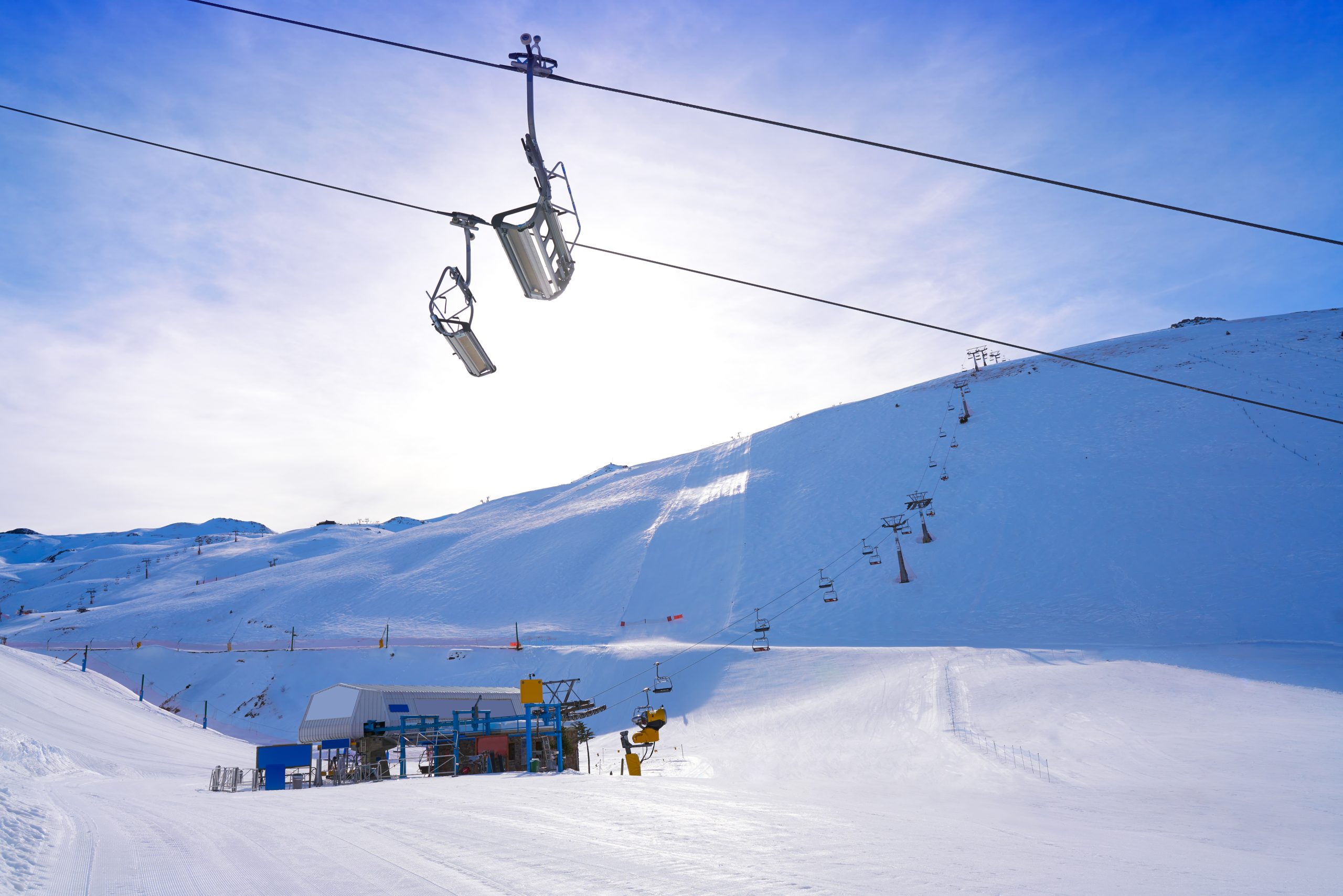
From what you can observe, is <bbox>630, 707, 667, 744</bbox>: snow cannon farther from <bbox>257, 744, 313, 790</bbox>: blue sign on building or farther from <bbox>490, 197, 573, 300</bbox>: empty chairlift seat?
<bbox>490, 197, 573, 300</bbox>: empty chairlift seat

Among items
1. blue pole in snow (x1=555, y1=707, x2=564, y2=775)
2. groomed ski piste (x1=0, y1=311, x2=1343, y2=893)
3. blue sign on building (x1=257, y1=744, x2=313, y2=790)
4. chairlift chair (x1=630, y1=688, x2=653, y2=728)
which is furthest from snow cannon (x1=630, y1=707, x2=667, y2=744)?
blue sign on building (x1=257, y1=744, x2=313, y2=790)

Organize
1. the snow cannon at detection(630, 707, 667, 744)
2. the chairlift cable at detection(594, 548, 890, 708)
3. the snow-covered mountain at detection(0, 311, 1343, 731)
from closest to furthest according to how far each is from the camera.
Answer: the snow cannon at detection(630, 707, 667, 744), the snow-covered mountain at detection(0, 311, 1343, 731), the chairlift cable at detection(594, 548, 890, 708)

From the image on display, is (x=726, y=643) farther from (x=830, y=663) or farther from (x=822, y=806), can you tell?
(x=822, y=806)

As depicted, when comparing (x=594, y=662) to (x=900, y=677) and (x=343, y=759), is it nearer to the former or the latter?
(x=343, y=759)

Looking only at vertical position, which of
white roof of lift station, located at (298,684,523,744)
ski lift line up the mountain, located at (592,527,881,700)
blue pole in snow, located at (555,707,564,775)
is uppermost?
ski lift line up the mountain, located at (592,527,881,700)

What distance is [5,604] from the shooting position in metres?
89.5

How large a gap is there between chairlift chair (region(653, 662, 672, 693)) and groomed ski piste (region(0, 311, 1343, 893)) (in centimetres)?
71

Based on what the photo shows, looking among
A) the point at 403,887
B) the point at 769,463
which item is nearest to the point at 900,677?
the point at 403,887

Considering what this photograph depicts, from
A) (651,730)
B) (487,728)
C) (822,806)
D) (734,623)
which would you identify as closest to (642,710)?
(487,728)

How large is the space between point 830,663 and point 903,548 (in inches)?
572

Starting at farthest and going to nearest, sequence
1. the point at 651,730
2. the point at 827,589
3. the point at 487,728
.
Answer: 1. the point at 827,589
2. the point at 487,728
3. the point at 651,730

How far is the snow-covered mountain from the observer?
114 feet

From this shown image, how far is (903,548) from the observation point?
143 feet

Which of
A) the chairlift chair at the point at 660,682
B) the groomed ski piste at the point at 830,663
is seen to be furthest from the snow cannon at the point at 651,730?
the chairlift chair at the point at 660,682
